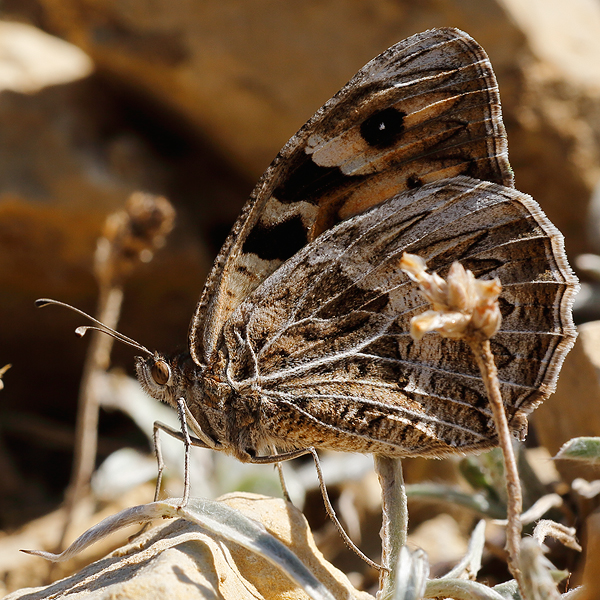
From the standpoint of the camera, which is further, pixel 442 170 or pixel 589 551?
pixel 442 170

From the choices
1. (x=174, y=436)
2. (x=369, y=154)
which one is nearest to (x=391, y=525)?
(x=174, y=436)

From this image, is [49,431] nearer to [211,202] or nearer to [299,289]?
[211,202]

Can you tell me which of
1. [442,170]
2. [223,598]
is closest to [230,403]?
Answer: [223,598]

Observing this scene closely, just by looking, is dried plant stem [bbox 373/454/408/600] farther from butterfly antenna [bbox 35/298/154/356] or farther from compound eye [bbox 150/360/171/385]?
butterfly antenna [bbox 35/298/154/356]

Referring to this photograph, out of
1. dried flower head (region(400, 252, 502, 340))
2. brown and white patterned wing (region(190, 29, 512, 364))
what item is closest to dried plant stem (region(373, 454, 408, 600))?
brown and white patterned wing (region(190, 29, 512, 364))

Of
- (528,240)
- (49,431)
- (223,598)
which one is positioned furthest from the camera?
(49,431)

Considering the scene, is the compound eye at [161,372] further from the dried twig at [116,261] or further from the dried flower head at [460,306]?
the dried flower head at [460,306]
